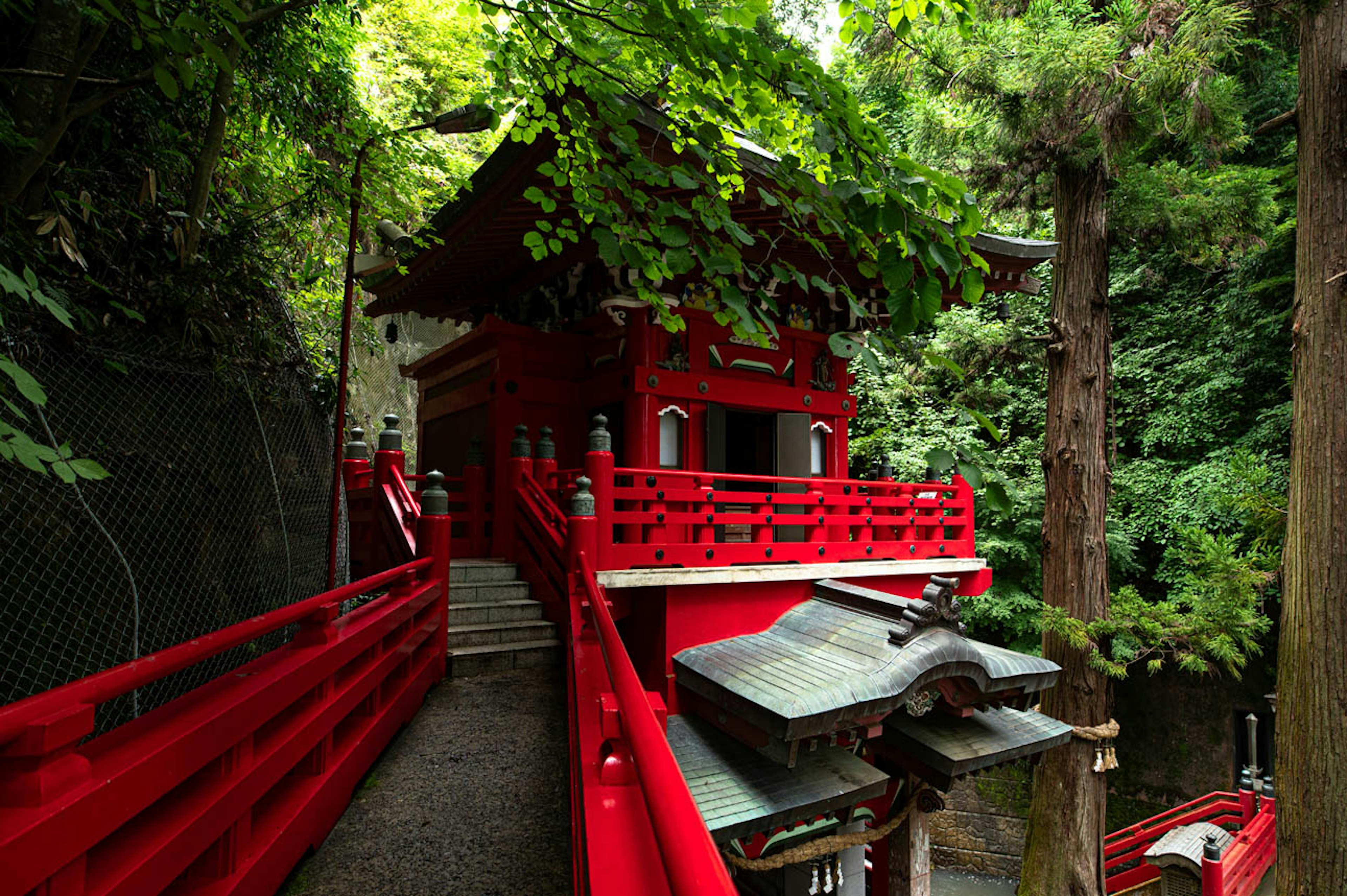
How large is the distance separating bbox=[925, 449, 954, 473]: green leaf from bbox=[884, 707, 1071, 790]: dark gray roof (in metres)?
4.70

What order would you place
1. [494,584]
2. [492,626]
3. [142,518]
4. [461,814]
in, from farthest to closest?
1. [494,584]
2. [492,626]
3. [142,518]
4. [461,814]

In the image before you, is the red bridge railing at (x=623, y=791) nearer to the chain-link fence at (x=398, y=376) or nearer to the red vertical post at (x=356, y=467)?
the red vertical post at (x=356, y=467)

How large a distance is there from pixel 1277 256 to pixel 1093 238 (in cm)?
613

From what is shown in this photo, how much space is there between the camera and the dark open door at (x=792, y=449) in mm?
8156

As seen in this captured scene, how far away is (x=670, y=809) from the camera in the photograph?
965mm

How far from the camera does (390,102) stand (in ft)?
45.4

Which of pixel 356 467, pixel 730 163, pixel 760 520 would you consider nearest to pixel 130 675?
pixel 730 163

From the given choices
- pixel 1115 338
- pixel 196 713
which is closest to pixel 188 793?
pixel 196 713

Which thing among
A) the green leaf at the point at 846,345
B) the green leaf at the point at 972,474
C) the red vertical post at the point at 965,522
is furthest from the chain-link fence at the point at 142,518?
the red vertical post at the point at 965,522

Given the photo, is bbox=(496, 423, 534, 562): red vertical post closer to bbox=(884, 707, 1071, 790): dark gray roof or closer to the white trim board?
the white trim board

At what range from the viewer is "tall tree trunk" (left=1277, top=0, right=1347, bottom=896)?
5016 millimetres

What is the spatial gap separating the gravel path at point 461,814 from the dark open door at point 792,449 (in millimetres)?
4448

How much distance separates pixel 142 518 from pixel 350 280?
6.42 feet

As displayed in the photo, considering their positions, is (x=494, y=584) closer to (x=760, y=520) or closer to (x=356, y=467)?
(x=760, y=520)
